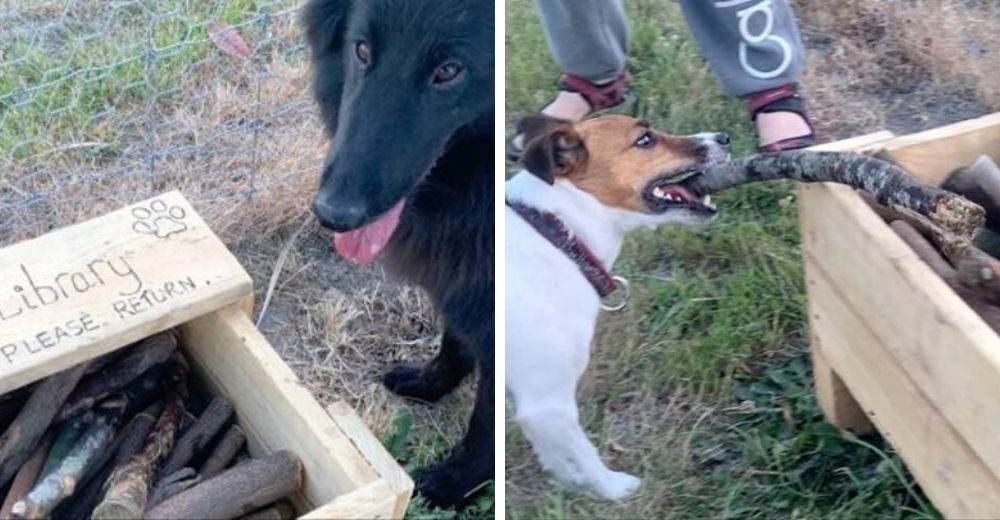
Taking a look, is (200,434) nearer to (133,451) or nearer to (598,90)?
(133,451)

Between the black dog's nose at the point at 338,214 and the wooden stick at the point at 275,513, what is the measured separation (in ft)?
1.15

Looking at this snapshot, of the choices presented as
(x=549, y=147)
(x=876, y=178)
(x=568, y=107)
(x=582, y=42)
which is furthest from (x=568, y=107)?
(x=876, y=178)

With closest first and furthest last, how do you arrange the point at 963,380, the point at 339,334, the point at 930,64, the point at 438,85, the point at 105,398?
1. the point at 963,380
2. the point at 438,85
3. the point at 105,398
4. the point at 339,334
5. the point at 930,64

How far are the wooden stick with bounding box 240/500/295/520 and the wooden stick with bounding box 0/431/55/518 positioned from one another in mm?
277

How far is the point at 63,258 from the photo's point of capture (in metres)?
1.78

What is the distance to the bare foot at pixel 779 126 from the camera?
2340 mm

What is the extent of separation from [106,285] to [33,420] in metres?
0.19

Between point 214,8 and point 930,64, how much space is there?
1.45 metres

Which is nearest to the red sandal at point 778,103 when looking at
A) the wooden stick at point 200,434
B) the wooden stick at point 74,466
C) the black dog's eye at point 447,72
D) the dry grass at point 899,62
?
the dry grass at point 899,62

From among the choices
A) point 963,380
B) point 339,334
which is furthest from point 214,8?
point 963,380

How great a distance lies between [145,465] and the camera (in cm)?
170

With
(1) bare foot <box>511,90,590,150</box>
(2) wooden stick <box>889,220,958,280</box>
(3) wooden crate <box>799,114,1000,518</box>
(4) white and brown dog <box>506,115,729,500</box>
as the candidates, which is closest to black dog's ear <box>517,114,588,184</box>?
(4) white and brown dog <box>506,115,729,500</box>

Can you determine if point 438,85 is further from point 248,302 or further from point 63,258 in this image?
point 63,258

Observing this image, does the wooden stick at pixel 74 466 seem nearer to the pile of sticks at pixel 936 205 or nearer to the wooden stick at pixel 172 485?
the wooden stick at pixel 172 485
